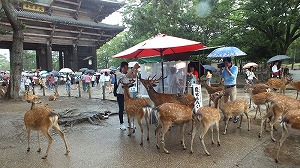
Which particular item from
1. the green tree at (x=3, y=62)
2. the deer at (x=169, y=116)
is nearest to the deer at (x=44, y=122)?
the deer at (x=169, y=116)

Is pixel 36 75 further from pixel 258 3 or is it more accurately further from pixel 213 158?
pixel 213 158

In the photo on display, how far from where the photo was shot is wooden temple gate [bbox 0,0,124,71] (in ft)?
68.2

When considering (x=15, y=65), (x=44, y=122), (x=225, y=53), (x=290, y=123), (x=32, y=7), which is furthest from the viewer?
(x=32, y=7)

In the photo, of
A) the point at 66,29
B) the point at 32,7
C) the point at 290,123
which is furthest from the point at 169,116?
the point at 66,29

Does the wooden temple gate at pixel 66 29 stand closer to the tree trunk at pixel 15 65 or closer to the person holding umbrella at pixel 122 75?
the tree trunk at pixel 15 65

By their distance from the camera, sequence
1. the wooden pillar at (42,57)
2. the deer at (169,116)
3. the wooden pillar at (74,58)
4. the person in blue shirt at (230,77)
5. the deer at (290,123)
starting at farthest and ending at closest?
the wooden pillar at (74,58), the wooden pillar at (42,57), the person in blue shirt at (230,77), the deer at (169,116), the deer at (290,123)

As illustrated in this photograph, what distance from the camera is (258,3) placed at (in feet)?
56.2

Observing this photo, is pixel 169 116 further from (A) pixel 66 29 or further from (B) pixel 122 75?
(A) pixel 66 29

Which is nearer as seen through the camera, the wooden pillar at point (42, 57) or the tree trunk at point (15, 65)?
the tree trunk at point (15, 65)

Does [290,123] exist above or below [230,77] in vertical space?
below

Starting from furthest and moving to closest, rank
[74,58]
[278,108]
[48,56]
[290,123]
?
[74,58]
[48,56]
[278,108]
[290,123]

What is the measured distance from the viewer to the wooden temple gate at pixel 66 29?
20.8 meters

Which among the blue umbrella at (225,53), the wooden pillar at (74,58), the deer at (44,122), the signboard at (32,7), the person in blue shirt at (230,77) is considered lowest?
the deer at (44,122)

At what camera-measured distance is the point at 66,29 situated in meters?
23.3
